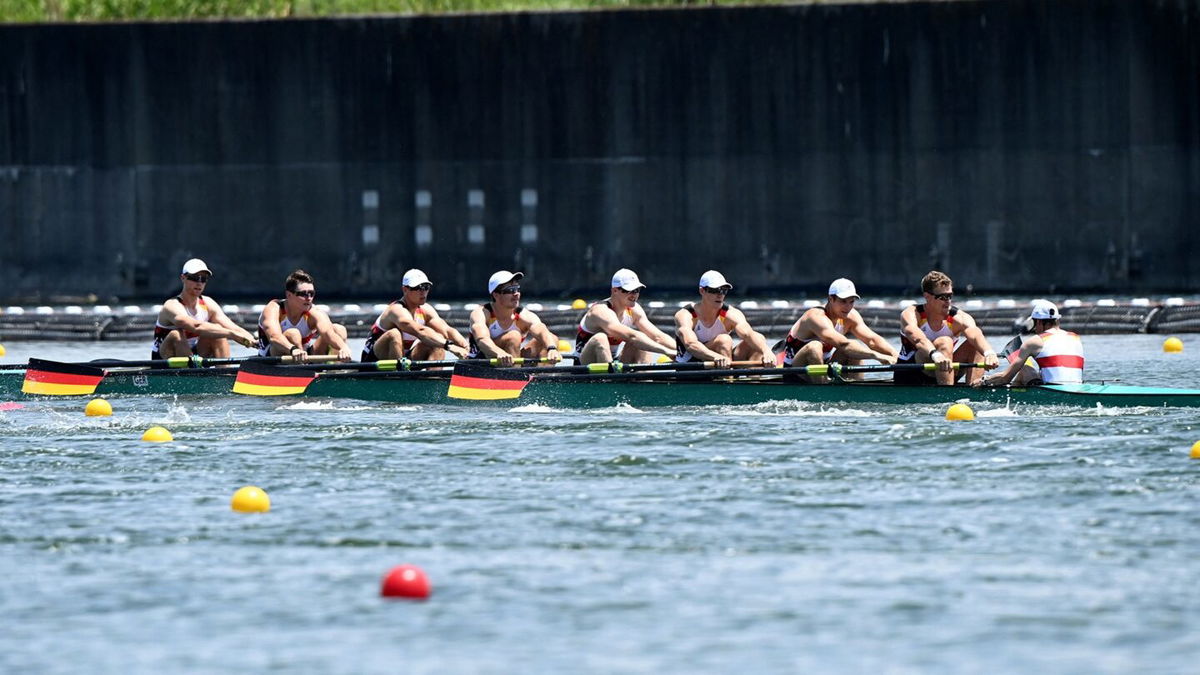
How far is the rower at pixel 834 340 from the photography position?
16.8m

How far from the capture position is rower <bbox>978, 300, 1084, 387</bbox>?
51.6 ft

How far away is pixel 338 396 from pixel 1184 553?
9997 millimetres

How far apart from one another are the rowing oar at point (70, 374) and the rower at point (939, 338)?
5.72 meters

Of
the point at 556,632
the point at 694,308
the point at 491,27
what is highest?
the point at 491,27

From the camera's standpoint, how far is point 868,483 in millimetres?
12391

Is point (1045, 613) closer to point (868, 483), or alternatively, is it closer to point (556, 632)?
point (556, 632)

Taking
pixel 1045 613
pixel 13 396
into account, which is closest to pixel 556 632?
pixel 1045 613

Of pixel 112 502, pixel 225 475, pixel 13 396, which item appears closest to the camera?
pixel 112 502

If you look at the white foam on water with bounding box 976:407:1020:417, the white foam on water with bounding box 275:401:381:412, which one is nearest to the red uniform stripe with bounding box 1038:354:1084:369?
the white foam on water with bounding box 976:407:1020:417

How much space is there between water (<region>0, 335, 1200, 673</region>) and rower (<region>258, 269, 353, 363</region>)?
9.64ft

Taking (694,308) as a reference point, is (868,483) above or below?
below

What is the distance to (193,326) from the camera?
19.1 m

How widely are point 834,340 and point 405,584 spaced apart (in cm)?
811

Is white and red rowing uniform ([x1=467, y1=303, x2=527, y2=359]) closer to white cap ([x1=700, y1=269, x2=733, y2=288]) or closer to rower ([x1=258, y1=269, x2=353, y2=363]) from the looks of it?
rower ([x1=258, y1=269, x2=353, y2=363])
